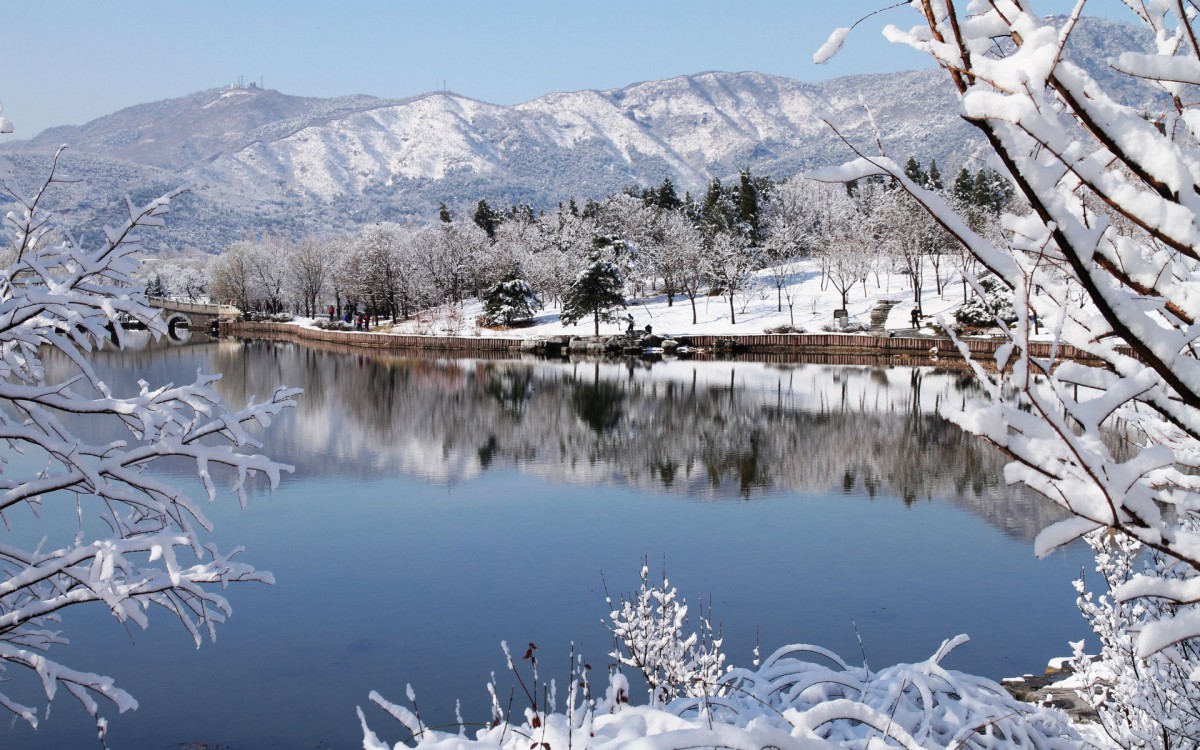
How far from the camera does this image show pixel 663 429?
22922 mm

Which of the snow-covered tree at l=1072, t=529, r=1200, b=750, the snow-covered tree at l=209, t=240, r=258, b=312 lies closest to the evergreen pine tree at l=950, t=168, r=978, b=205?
the snow-covered tree at l=209, t=240, r=258, b=312

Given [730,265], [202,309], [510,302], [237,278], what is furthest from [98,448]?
[237,278]

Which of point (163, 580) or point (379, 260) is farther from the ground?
point (379, 260)

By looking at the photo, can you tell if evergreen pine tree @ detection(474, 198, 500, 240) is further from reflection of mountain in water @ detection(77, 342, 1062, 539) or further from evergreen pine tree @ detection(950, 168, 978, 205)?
reflection of mountain in water @ detection(77, 342, 1062, 539)

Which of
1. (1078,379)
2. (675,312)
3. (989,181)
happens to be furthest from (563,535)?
(989,181)

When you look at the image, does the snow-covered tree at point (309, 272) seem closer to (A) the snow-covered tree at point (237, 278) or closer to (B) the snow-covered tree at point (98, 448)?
(A) the snow-covered tree at point (237, 278)

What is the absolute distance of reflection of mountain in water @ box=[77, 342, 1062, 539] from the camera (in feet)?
59.0

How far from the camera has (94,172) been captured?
194250 millimetres

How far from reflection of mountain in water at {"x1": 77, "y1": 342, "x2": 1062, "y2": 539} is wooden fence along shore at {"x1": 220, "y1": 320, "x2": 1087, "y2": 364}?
4.31m

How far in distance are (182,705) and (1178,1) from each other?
952cm

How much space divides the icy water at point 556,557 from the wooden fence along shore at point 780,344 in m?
14.7

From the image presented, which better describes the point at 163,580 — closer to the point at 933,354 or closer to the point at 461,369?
the point at 461,369

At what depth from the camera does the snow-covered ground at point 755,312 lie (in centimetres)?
4819

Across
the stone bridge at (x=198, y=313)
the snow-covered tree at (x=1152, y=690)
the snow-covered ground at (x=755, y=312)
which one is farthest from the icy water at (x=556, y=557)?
the stone bridge at (x=198, y=313)
